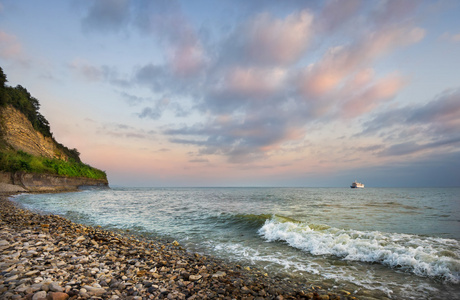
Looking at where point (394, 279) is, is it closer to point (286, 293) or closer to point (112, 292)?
point (286, 293)

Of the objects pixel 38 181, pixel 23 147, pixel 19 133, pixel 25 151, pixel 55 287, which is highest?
pixel 19 133

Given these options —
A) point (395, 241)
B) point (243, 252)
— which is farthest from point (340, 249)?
point (243, 252)

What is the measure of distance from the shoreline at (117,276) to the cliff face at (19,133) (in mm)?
68743

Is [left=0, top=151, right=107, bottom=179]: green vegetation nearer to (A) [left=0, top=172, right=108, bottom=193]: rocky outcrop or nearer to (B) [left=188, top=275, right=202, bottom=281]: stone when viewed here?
(A) [left=0, top=172, right=108, bottom=193]: rocky outcrop

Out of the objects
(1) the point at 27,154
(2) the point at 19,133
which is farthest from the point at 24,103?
(1) the point at 27,154

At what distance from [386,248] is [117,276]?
469 inches

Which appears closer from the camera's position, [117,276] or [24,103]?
[117,276]

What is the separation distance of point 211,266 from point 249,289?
253cm

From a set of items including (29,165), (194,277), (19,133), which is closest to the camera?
(194,277)

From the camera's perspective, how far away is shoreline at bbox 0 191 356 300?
4730mm

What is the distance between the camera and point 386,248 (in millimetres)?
10234

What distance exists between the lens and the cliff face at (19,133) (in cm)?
5462

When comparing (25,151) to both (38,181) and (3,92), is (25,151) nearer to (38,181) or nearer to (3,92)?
(38,181)

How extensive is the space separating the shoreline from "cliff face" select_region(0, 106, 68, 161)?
68.7 metres
